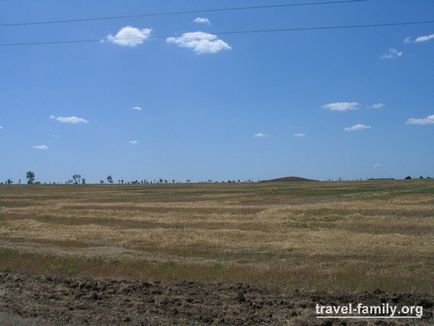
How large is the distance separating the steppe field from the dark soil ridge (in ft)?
0.08

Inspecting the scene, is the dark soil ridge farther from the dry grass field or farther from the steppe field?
the dry grass field

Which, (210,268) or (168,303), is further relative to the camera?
(210,268)

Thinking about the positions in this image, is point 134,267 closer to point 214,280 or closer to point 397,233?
point 214,280

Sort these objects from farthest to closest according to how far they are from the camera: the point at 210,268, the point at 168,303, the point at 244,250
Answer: the point at 244,250
the point at 210,268
the point at 168,303

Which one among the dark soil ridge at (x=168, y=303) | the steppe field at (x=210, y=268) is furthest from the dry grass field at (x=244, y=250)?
the dark soil ridge at (x=168, y=303)

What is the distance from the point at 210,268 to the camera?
17672mm

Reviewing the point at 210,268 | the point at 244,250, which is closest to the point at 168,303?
the point at 210,268

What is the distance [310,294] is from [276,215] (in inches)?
1096

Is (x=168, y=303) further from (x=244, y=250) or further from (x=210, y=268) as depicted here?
(x=244, y=250)

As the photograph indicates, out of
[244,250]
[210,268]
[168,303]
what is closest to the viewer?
[168,303]

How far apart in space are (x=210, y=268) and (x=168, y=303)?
244 inches

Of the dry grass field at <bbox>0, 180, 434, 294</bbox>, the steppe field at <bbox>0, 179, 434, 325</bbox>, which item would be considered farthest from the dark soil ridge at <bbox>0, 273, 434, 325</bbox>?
the dry grass field at <bbox>0, 180, 434, 294</bbox>

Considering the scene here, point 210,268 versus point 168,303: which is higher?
point 168,303

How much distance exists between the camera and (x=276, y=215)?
40.2m
